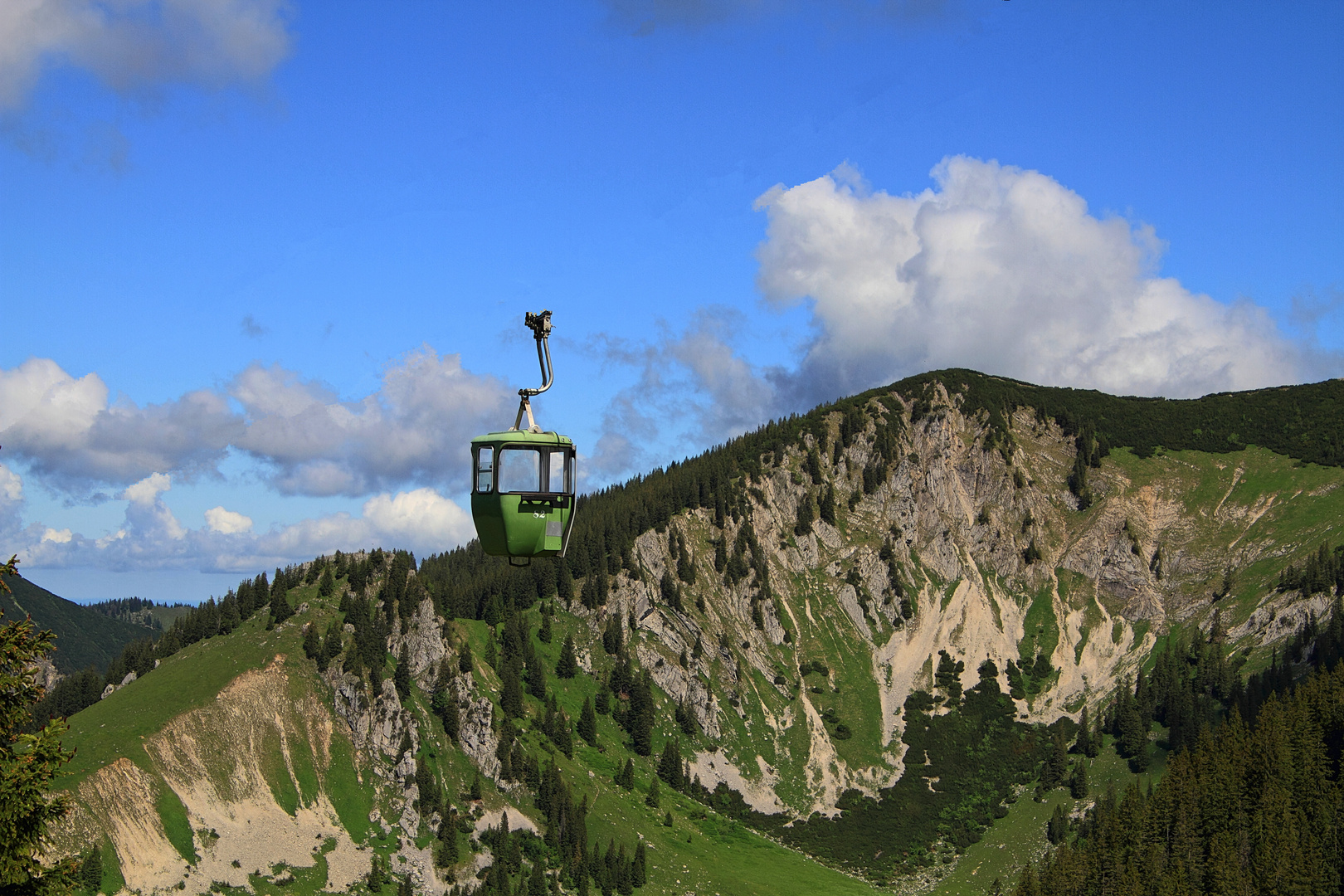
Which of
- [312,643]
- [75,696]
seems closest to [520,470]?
[312,643]

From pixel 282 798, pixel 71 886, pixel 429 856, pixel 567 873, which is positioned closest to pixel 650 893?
pixel 567 873

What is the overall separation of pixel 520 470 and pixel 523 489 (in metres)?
0.50

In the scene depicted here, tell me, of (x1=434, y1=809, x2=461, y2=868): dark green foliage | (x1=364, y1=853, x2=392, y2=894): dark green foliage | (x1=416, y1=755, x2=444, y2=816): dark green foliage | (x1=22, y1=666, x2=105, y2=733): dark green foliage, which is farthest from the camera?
(x1=22, y1=666, x2=105, y2=733): dark green foliage

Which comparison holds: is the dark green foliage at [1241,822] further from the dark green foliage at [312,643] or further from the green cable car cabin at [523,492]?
the green cable car cabin at [523,492]

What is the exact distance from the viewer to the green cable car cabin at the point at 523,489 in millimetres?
27328

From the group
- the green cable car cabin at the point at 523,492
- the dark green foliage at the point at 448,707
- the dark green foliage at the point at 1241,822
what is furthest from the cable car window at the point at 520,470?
the dark green foliage at the point at 448,707

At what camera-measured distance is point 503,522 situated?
1077 inches

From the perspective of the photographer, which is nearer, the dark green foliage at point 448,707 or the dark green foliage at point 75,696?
the dark green foliage at point 448,707

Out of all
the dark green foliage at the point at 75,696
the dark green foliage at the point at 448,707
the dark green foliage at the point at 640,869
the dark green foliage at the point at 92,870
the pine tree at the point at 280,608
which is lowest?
the dark green foliage at the point at 640,869

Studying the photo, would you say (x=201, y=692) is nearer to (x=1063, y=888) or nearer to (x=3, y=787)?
(x=1063, y=888)

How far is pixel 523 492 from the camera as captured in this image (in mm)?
27516

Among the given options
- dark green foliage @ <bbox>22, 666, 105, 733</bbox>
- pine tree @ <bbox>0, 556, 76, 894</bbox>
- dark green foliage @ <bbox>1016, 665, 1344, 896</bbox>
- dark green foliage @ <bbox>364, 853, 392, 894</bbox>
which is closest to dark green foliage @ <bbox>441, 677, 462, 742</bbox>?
dark green foliage @ <bbox>364, 853, 392, 894</bbox>

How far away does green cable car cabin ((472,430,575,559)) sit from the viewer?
27.3 metres

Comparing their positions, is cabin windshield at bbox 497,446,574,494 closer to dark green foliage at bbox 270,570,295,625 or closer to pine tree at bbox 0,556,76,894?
pine tree at bbox 0,556,76,894
